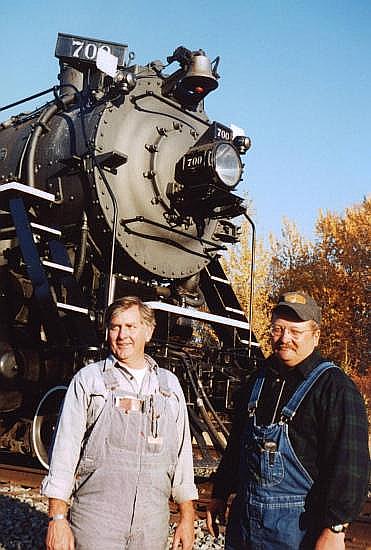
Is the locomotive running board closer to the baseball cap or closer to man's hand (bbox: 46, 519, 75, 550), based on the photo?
the baseball cap

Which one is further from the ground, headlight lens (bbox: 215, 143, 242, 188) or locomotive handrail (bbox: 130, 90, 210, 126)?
locomotive handrail (bbox: 130, 90, 210, 126)

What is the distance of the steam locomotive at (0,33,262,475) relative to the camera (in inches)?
238

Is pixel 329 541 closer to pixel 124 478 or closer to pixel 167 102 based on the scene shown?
pixel 124 478

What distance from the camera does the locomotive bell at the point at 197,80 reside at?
7.14 m

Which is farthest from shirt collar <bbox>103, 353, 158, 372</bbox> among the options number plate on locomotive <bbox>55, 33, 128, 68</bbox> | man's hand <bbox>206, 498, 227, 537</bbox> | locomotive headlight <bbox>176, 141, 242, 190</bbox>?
number plate on locomotive <bbox>55, 33, 128, 68</bbox>

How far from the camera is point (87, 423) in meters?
2.49

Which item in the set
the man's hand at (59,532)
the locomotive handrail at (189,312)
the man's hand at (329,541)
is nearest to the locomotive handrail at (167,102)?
the locomotive handrail at (189,312)

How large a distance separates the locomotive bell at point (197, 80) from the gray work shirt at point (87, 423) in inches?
203

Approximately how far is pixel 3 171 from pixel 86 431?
5.31m

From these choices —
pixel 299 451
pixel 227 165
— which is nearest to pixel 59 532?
pixel 299 451

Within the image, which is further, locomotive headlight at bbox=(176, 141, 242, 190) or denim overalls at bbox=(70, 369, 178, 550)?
locomotive headlight at bbox=(176, 141, 242, 190)

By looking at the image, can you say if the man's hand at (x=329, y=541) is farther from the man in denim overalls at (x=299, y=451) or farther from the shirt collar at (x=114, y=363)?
the shirt collar at (x=114, y=363)

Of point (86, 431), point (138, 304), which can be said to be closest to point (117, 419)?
point (86, 431)

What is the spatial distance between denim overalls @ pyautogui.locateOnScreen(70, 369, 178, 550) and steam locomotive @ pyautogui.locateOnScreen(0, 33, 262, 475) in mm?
3065
